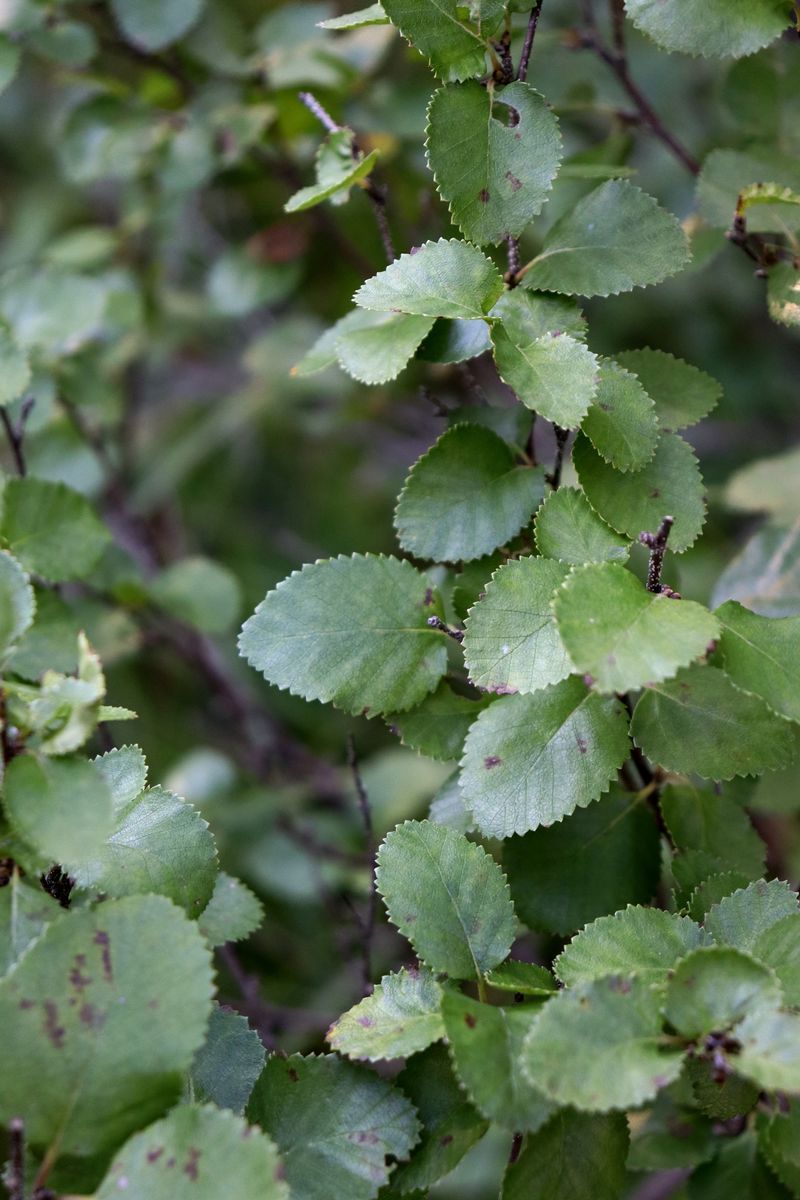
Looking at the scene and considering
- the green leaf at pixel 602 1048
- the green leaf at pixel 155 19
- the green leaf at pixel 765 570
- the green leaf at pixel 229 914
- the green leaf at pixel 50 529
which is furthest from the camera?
the green leaf at pixel 155 19

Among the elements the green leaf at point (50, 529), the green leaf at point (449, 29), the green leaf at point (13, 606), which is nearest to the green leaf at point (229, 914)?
the green leaf at point (13, 606)

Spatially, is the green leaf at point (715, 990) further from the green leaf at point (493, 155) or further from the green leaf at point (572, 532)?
the green leaf at point (493, 155)

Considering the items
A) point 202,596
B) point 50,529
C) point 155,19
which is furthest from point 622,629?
point 155,19

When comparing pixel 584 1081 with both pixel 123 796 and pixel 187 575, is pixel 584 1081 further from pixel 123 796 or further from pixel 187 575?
pixel 187 575

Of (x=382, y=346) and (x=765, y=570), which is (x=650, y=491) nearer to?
(x=382, y=346)

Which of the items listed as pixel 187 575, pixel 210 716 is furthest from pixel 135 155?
pixel 210 716

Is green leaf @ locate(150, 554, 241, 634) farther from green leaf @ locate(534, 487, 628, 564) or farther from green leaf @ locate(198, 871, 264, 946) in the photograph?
green leaf @ locate(534, 487, 628, 564)
